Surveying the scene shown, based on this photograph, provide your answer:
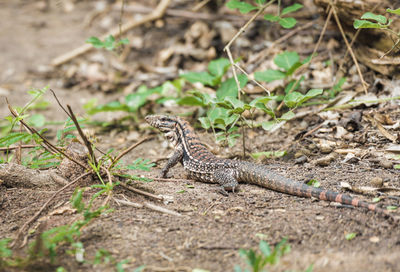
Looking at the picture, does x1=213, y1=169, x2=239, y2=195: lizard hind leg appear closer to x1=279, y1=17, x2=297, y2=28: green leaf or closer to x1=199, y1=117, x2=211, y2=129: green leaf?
x1=199, y1=117, x2=211, y2=129: green leaf

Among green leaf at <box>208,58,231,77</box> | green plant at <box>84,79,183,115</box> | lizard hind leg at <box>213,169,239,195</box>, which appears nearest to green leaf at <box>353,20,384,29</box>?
lizard hind leg at <box>213,169,239,195</box>

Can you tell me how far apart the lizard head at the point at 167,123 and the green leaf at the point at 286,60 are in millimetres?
2036

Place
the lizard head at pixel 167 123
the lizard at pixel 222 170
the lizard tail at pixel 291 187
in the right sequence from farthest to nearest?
1. the lizard head at pixel 167 123
2. the lizard at pixel 222 170
3. the lizard tail at pixel 291 187

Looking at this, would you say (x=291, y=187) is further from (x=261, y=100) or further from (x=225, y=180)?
(x=261, y=100)

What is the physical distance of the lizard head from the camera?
6598 mm

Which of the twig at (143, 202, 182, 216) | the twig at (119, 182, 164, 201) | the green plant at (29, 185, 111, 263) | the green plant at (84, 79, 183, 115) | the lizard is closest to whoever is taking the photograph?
the green plant at (29, 185, 111, 263)

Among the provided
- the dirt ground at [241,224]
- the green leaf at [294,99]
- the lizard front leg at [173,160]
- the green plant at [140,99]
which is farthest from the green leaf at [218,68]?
the green leaf at [294,99]

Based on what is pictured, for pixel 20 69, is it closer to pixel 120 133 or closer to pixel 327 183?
pixel 120 133

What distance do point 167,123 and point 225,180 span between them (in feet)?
6.33

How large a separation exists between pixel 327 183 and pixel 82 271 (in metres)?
2.98

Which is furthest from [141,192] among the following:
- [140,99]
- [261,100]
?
[140,99]

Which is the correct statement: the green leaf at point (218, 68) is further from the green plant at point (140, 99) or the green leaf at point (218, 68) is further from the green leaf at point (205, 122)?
the green leaf at point (205, 122)

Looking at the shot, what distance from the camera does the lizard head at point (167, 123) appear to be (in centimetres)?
660

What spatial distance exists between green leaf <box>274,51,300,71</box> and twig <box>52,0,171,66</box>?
4.94 m
